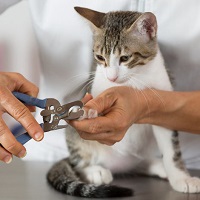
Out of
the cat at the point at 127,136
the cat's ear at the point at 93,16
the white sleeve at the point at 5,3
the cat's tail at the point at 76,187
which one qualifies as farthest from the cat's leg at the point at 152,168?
the white sleeve at the point at 5,3

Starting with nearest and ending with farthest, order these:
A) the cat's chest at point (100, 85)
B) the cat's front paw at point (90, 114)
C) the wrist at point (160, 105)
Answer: the cat's front paw at point (90, 114), the wrist at point (160, 105), the cat's chest at point (100, 85)

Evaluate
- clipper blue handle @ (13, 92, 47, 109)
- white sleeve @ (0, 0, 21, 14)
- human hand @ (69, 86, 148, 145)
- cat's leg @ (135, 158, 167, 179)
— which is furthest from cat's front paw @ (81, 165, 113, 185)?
white sleeve @ (0, 0, 21, 14)

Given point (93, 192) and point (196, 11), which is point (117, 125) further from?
point (196, 11)

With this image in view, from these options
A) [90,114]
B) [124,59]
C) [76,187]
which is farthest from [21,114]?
[124,59]

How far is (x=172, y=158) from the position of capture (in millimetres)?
1494

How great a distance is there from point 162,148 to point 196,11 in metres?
0.44

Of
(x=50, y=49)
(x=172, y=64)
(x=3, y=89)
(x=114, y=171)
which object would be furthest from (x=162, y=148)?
(x=3, y=89)

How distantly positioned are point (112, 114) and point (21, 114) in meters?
0.28

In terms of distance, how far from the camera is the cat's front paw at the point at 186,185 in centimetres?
136

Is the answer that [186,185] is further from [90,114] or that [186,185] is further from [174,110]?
[90,114]

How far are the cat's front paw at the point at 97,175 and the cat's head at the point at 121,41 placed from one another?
0.29 metres

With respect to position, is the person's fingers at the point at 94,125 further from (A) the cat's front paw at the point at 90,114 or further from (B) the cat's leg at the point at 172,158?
(B) the cat's leg at the point at 172,158

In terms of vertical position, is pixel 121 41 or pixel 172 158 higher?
pixel 121 41

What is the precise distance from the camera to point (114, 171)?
1.58 meters
